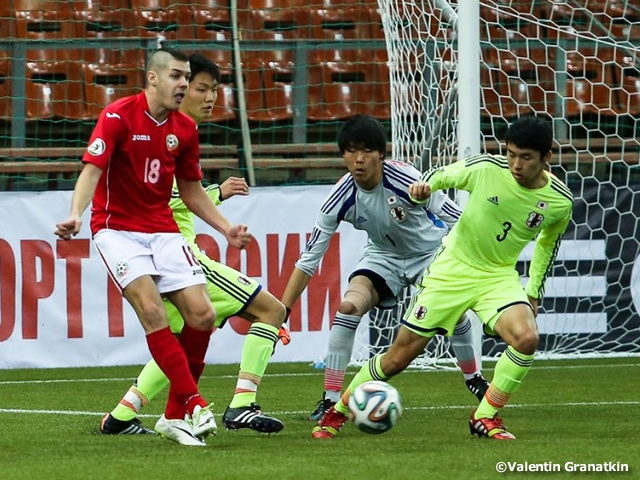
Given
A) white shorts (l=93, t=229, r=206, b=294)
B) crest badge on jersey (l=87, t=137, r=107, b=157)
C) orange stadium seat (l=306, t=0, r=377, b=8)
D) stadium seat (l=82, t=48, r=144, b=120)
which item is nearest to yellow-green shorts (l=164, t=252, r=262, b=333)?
white shorts (l=93, t=229, r=206, b=294)

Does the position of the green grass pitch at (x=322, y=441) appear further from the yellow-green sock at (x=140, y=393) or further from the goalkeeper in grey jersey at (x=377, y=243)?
the goalkeeper in grey jersey at (x=377, y=243)

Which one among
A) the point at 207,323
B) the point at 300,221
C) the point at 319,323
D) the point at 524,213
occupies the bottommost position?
the point at 319,323

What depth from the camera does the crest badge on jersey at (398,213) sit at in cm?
694

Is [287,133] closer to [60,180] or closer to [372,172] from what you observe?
[60,180]

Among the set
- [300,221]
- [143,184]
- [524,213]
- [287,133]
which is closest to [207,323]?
[143,184]

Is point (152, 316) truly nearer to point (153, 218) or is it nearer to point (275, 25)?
point (153, 218)

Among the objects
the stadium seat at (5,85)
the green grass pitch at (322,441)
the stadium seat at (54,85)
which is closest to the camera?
the green grass pitch at (322,441)

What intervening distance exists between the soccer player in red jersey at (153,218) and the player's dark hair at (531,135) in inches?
51.9

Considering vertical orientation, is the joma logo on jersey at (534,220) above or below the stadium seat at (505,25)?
below

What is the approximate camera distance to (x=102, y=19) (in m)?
12.5

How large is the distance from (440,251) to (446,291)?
1.07ft

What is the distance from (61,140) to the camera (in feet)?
38.3

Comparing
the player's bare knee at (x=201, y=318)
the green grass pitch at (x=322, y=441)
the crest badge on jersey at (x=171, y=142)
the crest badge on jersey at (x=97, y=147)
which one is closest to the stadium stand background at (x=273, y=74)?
the green grass pitch at (x=322, y=441)

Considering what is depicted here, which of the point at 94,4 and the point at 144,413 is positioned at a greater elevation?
the point at 94,4
